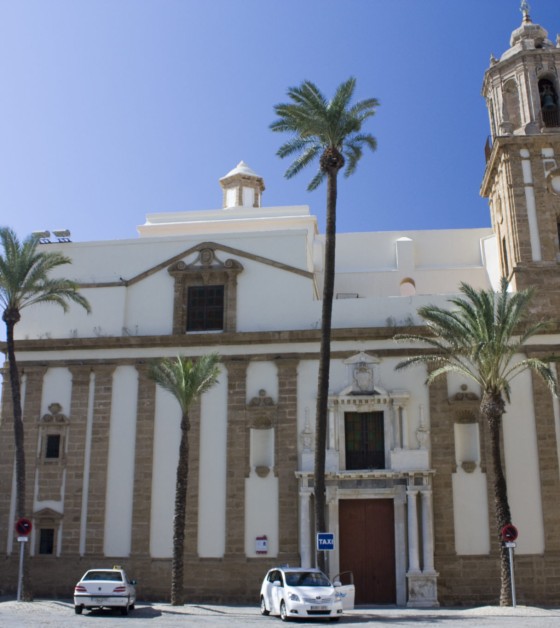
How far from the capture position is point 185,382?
25.2 meters

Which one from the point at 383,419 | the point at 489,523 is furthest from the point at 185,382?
the point at 489,523

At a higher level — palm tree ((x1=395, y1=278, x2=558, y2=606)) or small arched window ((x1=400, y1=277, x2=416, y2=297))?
small arched window ((x1=400, y1=277, x2=416, y2=297))

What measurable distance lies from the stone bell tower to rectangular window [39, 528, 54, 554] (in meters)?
18.0

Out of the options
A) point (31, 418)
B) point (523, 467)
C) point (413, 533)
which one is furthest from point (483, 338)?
point (31, 418)

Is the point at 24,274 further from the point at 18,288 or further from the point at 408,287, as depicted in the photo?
the point at 408,287

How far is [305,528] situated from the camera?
2641 cm

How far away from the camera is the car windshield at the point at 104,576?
866 inches

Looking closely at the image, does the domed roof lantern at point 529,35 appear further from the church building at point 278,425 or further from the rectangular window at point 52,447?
the rectangular window at point 52,447

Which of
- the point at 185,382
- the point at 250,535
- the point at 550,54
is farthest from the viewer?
the point at 550,54

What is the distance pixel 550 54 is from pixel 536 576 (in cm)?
1860

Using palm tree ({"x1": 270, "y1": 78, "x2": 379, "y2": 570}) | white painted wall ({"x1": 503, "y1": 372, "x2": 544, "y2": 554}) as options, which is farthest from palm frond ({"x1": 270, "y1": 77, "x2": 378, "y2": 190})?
white painted wall ({"x1": 503, "y1": 372, "x2": 544, "y2": 554})

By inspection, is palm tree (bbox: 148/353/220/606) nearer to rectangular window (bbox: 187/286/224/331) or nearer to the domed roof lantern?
rectangular window (bbox: 187/286/224/331)

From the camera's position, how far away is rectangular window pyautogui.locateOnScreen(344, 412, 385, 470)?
27.4 m

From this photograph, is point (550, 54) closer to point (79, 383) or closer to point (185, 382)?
point (185, 382)
